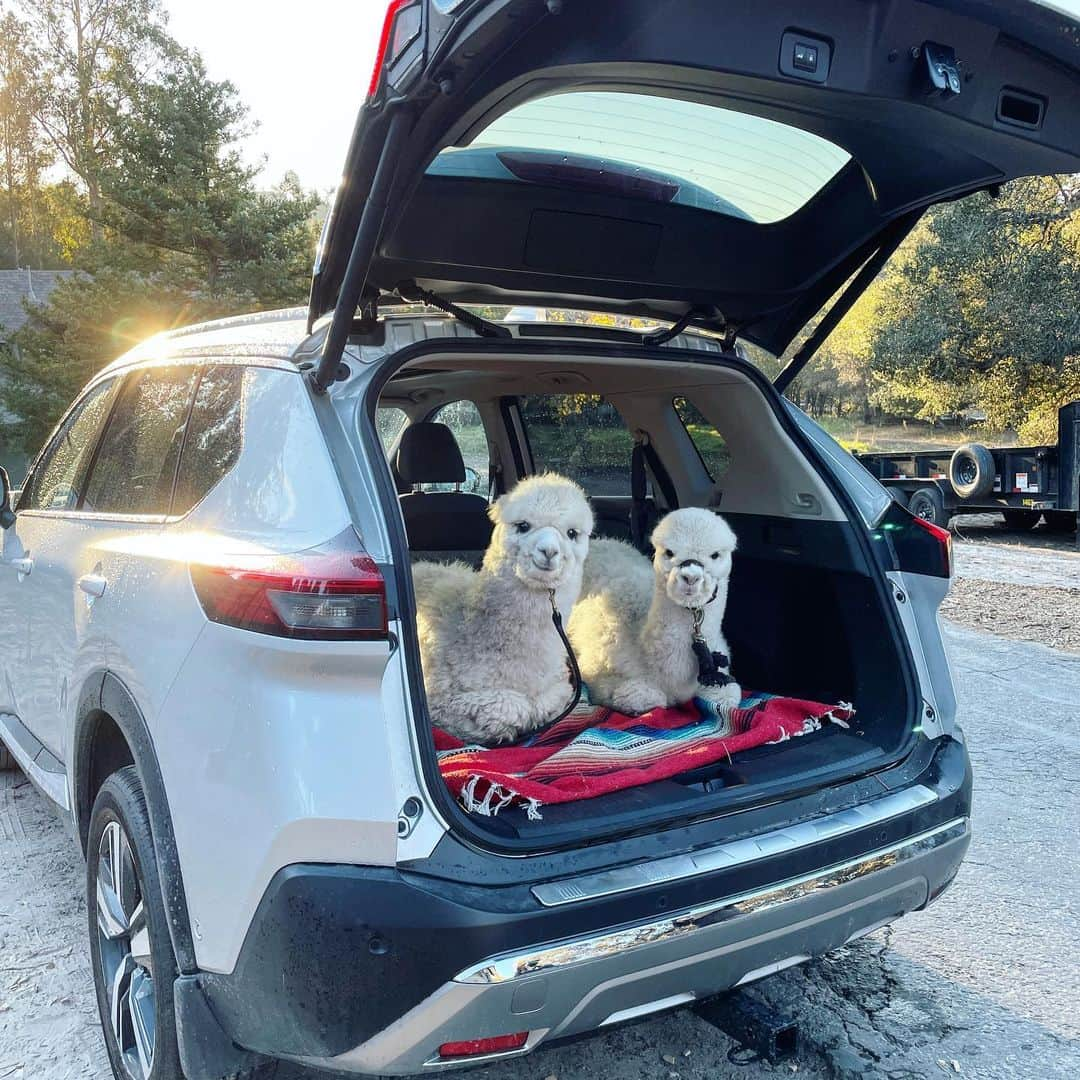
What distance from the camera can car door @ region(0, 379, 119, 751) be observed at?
11.1ft

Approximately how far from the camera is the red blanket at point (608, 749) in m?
2.48

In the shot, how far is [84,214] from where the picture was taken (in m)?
24.4

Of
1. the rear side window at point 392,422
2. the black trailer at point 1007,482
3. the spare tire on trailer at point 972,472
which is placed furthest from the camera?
the spare tire on trailer at point 972,472

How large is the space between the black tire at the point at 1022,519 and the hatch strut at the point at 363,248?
16.3m

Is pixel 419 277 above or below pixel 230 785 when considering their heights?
above

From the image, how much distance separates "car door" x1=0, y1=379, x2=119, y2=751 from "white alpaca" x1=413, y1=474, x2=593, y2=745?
4.50 feet

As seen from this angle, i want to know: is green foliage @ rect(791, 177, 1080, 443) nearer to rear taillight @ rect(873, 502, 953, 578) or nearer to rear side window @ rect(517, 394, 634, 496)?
rear side window @ rect(517, 394, 634, 496)

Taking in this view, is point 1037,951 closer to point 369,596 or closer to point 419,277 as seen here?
point 369,596

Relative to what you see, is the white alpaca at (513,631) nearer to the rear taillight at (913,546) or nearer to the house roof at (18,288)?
the rear taillight at (913,546)

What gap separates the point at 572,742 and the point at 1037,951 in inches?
76.7

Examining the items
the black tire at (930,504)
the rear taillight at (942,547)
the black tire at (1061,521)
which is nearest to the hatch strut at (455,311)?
the rear taillight at (942,547)

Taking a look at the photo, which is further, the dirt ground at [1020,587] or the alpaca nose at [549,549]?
the dirt ground at [1020,587]

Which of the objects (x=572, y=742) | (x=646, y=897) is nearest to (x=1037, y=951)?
(x=572, y=742)

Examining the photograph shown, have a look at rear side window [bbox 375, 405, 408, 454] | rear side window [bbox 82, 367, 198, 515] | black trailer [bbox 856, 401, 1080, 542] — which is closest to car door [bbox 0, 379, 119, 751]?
rear side window [bbox 82, 367, 198, 515]
